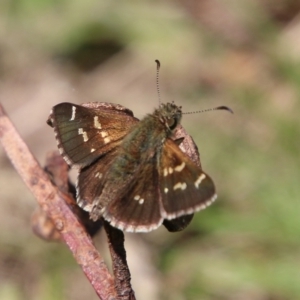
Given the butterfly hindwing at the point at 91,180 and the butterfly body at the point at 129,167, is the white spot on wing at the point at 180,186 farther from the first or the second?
the butterfly hindwing at the point at 91,180

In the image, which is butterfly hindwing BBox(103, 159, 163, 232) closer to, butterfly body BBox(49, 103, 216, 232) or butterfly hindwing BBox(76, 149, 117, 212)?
butterfly body BBox(49, 103, 216, 232)

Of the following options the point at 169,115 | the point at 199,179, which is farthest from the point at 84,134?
the point at 199,179

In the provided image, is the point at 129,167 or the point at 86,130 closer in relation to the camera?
the point at 129,167

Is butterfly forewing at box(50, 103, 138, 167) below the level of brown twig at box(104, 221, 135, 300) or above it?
above

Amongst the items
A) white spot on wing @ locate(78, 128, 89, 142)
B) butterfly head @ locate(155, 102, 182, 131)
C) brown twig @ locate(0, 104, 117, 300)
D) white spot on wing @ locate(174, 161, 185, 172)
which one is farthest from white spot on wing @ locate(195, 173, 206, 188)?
white spot on wing @ locate(78, 128, 89, 142)

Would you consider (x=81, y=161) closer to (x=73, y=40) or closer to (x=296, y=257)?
(x=296, y=257)

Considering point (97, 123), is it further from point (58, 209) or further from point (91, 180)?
point (58, 209)

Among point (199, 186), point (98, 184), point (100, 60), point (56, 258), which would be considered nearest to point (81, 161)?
point (98, 184)
